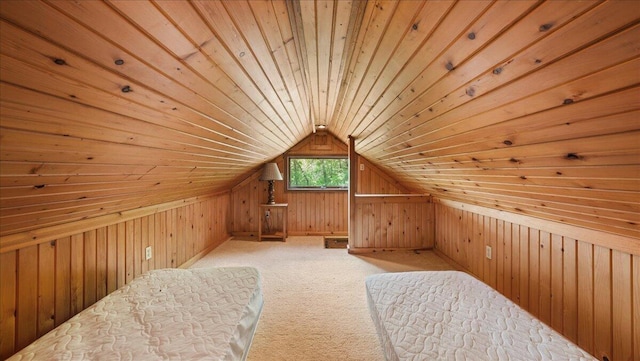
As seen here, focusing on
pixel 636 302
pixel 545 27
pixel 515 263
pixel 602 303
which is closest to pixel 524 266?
pixel 515 263

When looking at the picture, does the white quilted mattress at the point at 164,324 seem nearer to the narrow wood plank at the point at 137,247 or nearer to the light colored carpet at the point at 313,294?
the light colored carpet at the point at 313,294

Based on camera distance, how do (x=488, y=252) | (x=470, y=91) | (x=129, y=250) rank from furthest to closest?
(x=488, y=252)
(x=129, y=250)
(x=470, y=91)

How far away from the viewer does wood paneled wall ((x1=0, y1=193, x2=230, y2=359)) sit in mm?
1204

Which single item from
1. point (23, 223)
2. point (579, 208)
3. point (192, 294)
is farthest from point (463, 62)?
point (23, 223)

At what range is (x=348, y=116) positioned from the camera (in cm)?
257

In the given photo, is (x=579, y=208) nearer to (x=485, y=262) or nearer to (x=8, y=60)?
(x=485, y=262)

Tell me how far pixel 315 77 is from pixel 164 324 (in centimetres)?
179

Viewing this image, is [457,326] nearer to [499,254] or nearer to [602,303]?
[602,303]

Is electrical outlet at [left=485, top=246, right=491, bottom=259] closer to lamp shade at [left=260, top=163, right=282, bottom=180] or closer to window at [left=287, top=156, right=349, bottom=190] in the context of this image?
window at [left=287, top=156, right=349, bottom=190]

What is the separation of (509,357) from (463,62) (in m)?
1.24

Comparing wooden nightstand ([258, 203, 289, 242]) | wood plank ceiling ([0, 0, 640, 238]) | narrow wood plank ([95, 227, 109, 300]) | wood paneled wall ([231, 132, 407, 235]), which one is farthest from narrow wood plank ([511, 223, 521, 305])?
narrow wood plank ([95, 227, 109, 300])

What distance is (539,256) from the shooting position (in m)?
1.76

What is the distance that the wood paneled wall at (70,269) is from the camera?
1204mm

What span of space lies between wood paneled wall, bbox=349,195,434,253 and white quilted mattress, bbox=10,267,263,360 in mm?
2061
